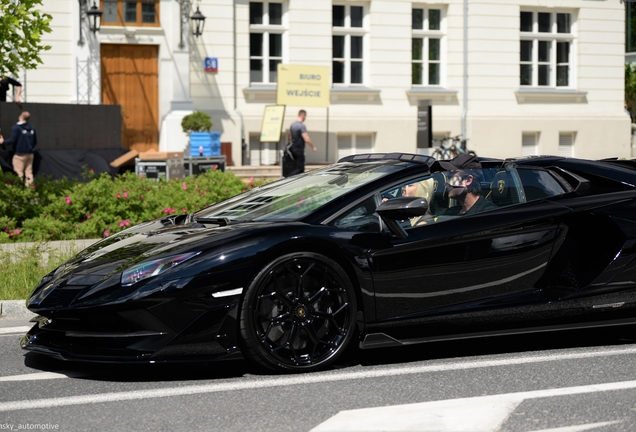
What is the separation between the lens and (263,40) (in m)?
25.7

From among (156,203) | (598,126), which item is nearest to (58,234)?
(156,203)

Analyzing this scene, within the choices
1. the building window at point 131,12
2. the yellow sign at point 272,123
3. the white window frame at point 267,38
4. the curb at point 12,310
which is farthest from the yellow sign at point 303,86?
the curb at point 12,310

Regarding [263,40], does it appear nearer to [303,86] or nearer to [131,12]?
[303,86]

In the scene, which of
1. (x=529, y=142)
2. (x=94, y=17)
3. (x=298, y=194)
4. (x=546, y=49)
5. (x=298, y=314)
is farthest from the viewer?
(x=546, y=49)

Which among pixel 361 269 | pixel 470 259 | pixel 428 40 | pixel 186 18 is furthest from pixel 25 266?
pixel 428 40

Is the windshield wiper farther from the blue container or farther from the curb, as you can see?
the blue container

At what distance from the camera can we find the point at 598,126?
2925 centimetres

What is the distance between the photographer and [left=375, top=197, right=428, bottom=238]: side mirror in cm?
570

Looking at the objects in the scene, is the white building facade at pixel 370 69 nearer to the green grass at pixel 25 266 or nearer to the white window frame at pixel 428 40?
the white window frame at pixel 428 40

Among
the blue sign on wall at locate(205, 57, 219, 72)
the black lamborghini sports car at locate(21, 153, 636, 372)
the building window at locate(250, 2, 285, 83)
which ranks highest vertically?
the building window at locate(250, 2, 285, 83)

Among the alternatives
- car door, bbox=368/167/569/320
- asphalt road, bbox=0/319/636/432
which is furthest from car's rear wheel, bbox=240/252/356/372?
car door, bbox=368/167/569/320

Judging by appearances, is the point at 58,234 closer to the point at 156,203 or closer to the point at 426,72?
the point at 156,203

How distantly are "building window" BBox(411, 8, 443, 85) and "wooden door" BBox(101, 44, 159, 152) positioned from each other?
7.40 m

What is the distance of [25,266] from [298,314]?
4.65 m
